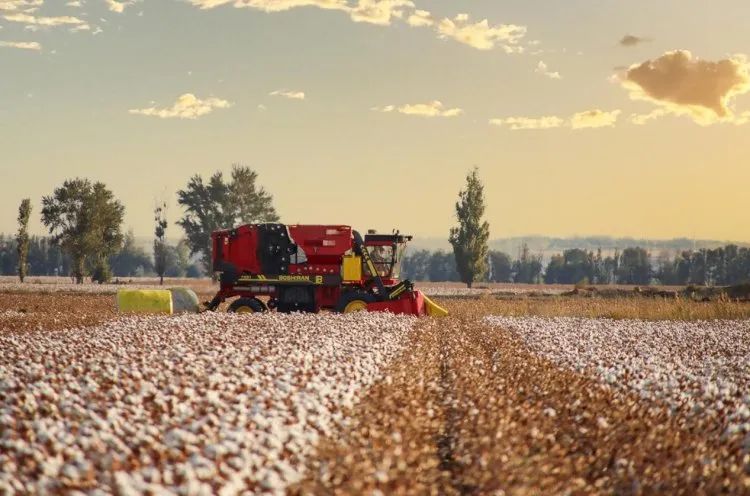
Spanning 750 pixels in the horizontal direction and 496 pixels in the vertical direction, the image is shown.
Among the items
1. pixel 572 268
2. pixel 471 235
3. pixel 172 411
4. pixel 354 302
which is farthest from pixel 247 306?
pixel 572 268

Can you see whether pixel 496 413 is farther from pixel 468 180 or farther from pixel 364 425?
pixel 468 180

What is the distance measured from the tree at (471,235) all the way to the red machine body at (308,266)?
44823 mm

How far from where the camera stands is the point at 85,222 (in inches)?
3194

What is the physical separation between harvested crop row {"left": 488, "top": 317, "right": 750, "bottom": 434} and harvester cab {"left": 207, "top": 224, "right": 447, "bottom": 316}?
468cm

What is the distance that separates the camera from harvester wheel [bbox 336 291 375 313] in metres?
27.1

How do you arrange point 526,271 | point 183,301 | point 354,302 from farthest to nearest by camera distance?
point 526,271 → point 183,301 → point 354,302

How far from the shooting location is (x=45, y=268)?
14975cm

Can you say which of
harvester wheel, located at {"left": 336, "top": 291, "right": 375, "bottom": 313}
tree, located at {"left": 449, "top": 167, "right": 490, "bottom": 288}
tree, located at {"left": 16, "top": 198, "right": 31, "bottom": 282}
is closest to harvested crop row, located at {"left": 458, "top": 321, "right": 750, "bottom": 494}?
harvester wheel, located at {"left": 336, "top": 291, "right": 375, "bottom": 313}

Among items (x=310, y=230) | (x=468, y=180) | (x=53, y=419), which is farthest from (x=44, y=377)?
(x=468, y=180)

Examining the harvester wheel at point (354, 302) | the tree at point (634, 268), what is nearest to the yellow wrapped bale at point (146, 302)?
the harvester wheel at point (354, 302)

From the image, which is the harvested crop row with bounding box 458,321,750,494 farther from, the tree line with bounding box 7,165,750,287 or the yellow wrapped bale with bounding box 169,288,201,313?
the tree line with bounding box 7,165,750,287

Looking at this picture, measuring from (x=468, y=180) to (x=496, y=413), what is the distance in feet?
214

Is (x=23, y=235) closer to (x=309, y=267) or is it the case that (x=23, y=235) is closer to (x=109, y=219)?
(x=109, y=219)

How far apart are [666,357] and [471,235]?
56.1m
